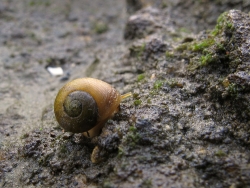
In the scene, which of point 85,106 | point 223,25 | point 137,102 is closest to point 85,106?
point 85,106

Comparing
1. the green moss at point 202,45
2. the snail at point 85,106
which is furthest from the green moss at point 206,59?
the snail at point 85,106

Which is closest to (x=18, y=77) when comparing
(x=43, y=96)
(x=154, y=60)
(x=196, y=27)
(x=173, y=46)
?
(x=43, y=96)

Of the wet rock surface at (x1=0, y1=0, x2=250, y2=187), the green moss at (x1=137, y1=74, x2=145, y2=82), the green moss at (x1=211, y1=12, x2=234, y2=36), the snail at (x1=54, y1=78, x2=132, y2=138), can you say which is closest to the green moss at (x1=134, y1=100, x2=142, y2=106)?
the wet rock surface at (x1=0, y1=0, x2=250, y2=187)

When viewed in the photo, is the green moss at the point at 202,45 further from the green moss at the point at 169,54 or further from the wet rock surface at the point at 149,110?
the green moss at the point at 169,54

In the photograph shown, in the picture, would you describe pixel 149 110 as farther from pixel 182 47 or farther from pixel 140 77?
pixel 182 47

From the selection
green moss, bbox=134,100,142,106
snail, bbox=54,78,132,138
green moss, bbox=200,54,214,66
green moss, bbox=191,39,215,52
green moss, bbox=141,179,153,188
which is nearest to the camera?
green moss, bbox=141,179,153,188

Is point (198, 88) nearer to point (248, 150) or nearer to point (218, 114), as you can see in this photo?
point (218, 114)

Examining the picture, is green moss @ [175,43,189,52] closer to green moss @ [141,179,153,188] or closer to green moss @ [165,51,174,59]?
green moss @ [165,51,174,59]
